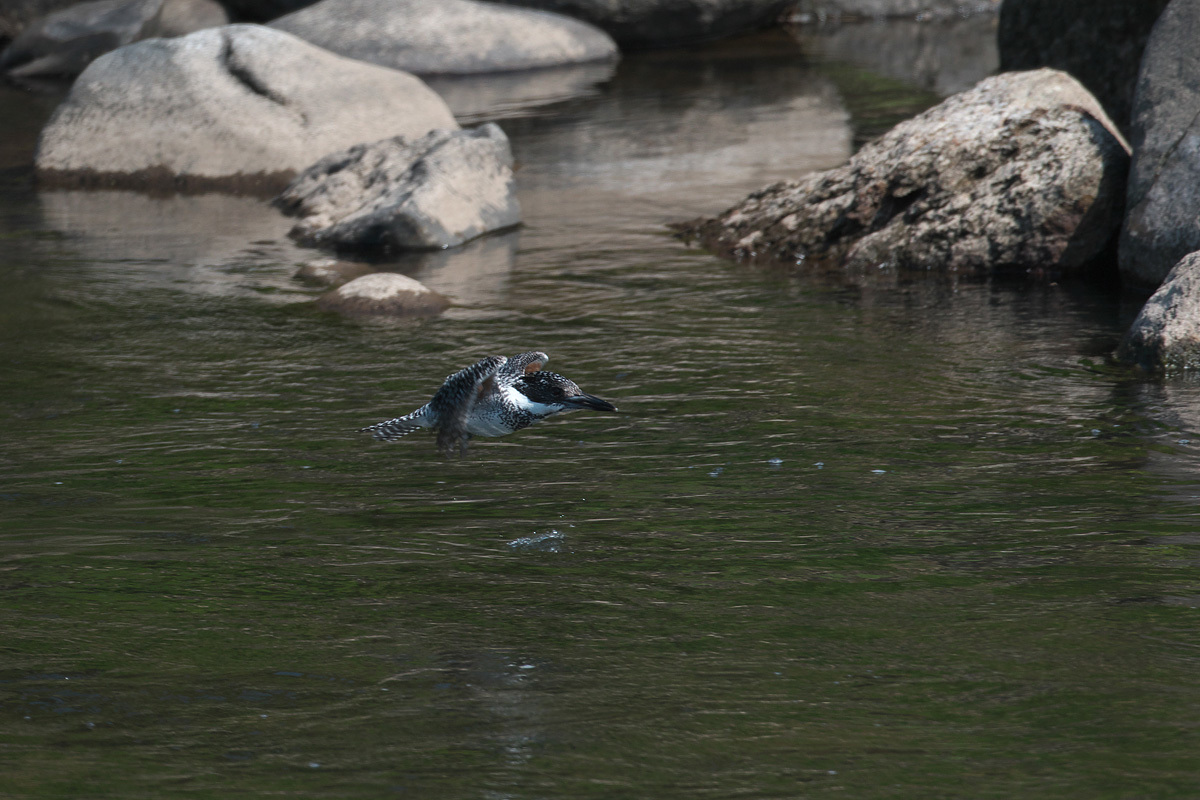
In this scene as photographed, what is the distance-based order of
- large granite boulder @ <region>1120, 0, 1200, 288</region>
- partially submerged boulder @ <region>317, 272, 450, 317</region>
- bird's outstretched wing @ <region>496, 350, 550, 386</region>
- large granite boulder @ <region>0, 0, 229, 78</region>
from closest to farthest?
1. bird's outstretched wing @ <region>496, 350, 550, 386</region>
2. large granite boulder @ <region>1120, 0, 1200, 288</region>
3. partially submerged boulder @ <region>317, 272, 450, 317</region>
4. large granite boulder @ <region>0, 0, 229, 78</region>

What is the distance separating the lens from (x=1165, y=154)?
866cm

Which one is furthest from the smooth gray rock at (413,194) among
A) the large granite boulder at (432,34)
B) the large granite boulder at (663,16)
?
the large granite boulder at (663,16)

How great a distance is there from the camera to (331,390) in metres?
7.42

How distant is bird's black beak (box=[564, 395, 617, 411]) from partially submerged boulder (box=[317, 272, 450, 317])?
4293 millimetres

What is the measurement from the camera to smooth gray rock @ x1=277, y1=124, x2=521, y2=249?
1066 cm

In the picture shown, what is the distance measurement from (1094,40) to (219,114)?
7676 millimetres

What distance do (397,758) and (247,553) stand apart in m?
1.66

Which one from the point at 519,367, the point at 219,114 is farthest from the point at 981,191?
the point at 219,114

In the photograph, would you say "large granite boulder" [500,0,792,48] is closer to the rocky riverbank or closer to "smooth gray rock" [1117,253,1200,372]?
the rocky riverbank

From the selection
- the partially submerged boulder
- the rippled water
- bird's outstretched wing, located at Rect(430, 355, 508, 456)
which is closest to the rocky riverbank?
the rippled water

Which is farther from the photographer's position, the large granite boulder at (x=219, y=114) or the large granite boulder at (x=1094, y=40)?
the large granite boulder at (x=219, y=114)

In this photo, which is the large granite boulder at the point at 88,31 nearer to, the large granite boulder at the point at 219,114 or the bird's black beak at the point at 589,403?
the large granite boulder at the point at 219,114

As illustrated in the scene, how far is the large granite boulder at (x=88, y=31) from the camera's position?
19.5 meters

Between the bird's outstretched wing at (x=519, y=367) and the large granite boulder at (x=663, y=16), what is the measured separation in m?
16.6
